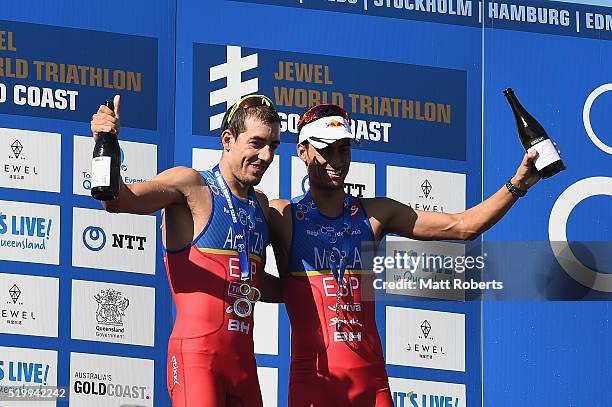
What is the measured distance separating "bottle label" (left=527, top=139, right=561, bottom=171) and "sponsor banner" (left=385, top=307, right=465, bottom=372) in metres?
2.40

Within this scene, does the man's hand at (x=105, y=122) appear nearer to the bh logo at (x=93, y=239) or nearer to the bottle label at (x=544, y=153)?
the bottle label at (x=544, y=153)

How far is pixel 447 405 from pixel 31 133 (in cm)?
253

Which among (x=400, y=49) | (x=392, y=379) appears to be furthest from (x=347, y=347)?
(x=400, y=49)

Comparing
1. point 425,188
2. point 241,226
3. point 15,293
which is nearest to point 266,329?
point 425,188

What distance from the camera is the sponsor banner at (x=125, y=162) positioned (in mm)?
6383

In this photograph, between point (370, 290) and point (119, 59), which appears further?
point (119, 59)

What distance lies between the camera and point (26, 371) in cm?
620

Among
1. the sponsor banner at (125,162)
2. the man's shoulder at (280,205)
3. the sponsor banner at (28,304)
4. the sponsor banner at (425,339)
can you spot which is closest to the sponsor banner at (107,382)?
the sponsor banner at (28,304)

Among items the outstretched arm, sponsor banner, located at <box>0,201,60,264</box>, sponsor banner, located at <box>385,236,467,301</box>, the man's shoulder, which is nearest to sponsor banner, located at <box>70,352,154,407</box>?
sponsor banner, located at <box>0,201,60,264</box>

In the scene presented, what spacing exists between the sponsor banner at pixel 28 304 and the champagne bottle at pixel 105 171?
2.15 metres

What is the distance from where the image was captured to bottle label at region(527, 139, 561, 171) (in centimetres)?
464

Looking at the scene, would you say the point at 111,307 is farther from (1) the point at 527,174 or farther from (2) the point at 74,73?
(1) the point at 527,174

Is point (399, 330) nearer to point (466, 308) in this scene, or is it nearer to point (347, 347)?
point (466, 308)

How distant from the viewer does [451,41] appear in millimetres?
7152
